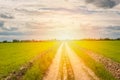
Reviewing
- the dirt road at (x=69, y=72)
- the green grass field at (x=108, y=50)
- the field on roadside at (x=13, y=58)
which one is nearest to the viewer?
the dirt road at (x=69, y=72)

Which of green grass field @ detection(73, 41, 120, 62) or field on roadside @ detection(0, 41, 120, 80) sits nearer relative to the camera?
field on roadside @ detection(0, 41, 120, 80)

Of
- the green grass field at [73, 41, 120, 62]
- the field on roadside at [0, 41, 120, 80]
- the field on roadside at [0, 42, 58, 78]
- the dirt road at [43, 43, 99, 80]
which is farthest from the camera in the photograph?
the green grass field at [73, 41, 120, 62]

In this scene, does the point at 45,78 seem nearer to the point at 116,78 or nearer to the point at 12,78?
the point at 12,78

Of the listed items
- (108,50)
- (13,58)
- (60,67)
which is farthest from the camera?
(108,50)

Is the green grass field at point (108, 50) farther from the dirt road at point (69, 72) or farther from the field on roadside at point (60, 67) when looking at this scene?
the dirt road at point (69, 72)

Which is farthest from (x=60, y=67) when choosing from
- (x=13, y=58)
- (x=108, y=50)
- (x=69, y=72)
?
(x=108, y=50)

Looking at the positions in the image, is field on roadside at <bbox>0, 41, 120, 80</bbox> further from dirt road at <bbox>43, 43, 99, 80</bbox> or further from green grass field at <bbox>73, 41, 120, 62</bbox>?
green grass field at <bbox>73, 41, 120, 62</bbox>

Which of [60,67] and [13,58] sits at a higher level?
[60,67]

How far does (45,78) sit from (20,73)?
14.4ft

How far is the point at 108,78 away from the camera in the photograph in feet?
83.6

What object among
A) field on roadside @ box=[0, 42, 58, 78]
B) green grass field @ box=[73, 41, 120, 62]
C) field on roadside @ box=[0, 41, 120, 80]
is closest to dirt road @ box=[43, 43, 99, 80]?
field on roadside @ box=[0, 41, 120, 80]

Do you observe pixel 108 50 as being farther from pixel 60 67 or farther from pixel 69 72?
pixel 69 72

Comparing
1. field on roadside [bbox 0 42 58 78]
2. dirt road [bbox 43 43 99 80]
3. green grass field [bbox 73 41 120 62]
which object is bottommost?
green grass field [bbox 73 41 120 62]

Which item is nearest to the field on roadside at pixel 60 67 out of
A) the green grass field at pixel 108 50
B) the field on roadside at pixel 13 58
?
the field on roadside at pixel 13 58
